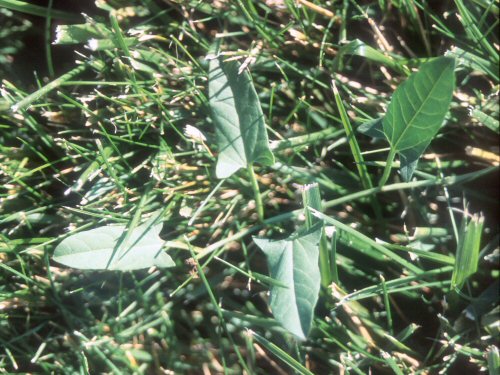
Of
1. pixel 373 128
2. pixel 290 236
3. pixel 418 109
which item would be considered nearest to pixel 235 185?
pixel 290 236

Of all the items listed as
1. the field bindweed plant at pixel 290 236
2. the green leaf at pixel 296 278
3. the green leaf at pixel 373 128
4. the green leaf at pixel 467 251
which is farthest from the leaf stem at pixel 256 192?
the green leaf at pixel 467 251

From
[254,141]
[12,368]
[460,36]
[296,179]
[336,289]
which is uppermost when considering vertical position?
[460,36]

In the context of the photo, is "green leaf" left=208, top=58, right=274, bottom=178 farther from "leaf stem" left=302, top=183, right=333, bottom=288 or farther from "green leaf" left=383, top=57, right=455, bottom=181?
"green leaf" left=383, top=57, right=455, bottom=181

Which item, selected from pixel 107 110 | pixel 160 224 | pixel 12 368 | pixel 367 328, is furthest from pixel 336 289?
pixel 12 368

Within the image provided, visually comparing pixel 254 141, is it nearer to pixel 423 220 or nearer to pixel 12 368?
pixel 423 220

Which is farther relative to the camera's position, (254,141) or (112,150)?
(112,150)

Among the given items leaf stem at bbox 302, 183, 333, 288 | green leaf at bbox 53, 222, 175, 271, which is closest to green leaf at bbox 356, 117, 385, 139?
leaf stem at bbox 302, 183, 333, 288

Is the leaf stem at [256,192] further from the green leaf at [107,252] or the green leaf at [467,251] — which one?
the green leaf at [467,251]
